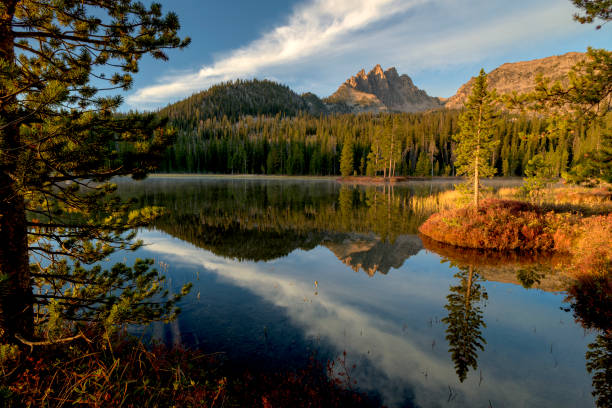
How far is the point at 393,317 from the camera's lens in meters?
8.66

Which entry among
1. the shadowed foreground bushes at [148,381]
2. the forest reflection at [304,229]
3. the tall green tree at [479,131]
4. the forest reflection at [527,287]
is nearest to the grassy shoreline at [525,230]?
the forest reflection at [527,287]

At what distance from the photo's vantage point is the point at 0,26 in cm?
402

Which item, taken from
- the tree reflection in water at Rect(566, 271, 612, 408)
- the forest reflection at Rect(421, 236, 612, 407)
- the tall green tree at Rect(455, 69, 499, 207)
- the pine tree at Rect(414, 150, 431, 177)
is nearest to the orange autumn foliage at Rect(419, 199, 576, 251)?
the forest reflection at Rect(421, 236, 612, 407)

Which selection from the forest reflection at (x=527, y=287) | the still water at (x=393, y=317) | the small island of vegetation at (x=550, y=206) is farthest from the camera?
the small island of vegetation at (x=550, y=206)

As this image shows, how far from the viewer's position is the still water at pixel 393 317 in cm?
598

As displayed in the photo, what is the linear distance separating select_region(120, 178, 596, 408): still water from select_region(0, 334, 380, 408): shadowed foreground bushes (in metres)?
0.53

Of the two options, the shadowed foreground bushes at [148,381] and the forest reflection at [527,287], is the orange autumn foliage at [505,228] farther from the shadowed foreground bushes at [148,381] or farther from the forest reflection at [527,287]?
the shadowed foreground bushes at [148,381]

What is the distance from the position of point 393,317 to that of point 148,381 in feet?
22.5

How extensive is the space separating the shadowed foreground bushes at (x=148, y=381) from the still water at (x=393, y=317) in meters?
0.53

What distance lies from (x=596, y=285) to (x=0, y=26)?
16.5m

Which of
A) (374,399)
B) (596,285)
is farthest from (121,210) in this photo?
(596,285)

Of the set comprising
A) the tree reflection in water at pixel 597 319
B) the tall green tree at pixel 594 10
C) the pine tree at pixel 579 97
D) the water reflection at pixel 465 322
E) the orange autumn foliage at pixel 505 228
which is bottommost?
the water reflection at pixel 465 322

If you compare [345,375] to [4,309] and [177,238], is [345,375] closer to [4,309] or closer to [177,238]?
[4,309]

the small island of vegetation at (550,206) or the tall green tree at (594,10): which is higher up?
the tall green tree at (594,10)
